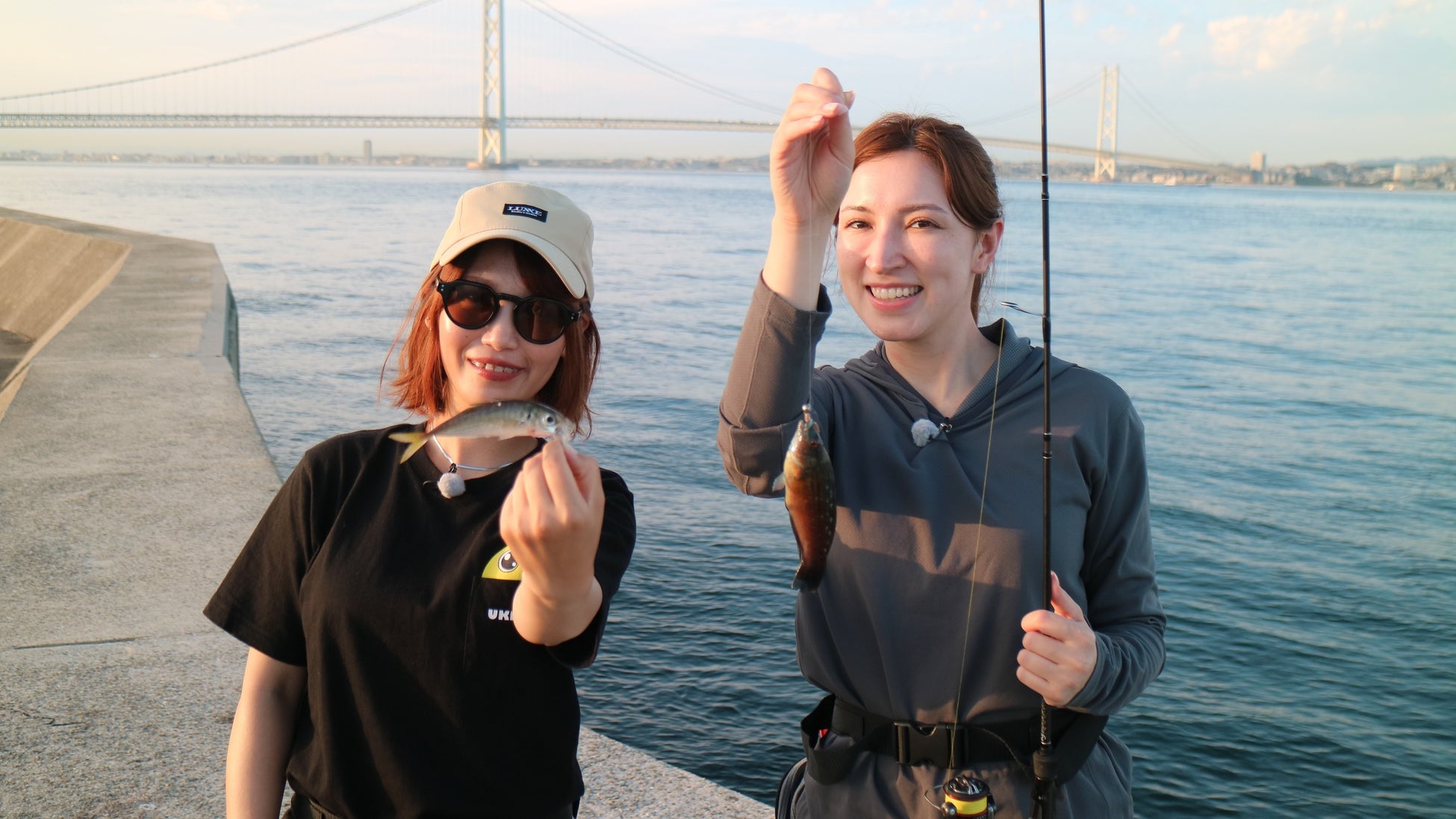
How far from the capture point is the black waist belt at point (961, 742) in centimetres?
221

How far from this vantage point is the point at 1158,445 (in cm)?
1337

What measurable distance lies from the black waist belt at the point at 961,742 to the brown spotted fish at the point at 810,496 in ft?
1.58

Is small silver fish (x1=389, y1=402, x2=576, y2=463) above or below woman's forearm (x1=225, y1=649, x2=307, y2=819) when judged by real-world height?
above

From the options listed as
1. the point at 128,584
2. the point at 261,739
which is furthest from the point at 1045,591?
the point at 128,584

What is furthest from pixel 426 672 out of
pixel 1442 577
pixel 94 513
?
pixel 1442 577

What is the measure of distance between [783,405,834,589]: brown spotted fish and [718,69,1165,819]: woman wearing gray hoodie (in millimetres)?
246

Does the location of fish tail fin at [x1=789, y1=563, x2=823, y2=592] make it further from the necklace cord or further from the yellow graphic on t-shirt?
the necklace cord

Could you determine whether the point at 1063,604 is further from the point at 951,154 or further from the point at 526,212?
the point at 526,212

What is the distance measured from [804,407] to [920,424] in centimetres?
44

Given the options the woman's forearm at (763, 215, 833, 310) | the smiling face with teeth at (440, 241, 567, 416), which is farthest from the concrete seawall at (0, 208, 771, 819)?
the woman's forearm at (763, 215, 833, 310)

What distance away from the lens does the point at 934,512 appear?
7.45 feet

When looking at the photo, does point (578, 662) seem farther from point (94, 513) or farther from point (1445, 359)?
point (1445, 359)

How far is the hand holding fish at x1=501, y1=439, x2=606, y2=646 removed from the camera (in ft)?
5.28

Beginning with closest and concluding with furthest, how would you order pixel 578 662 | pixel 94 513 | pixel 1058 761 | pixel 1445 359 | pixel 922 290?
pixel 578 662, pixel 1058 761, pixel 922 290, pixel 94 513, pixel 1445 359
